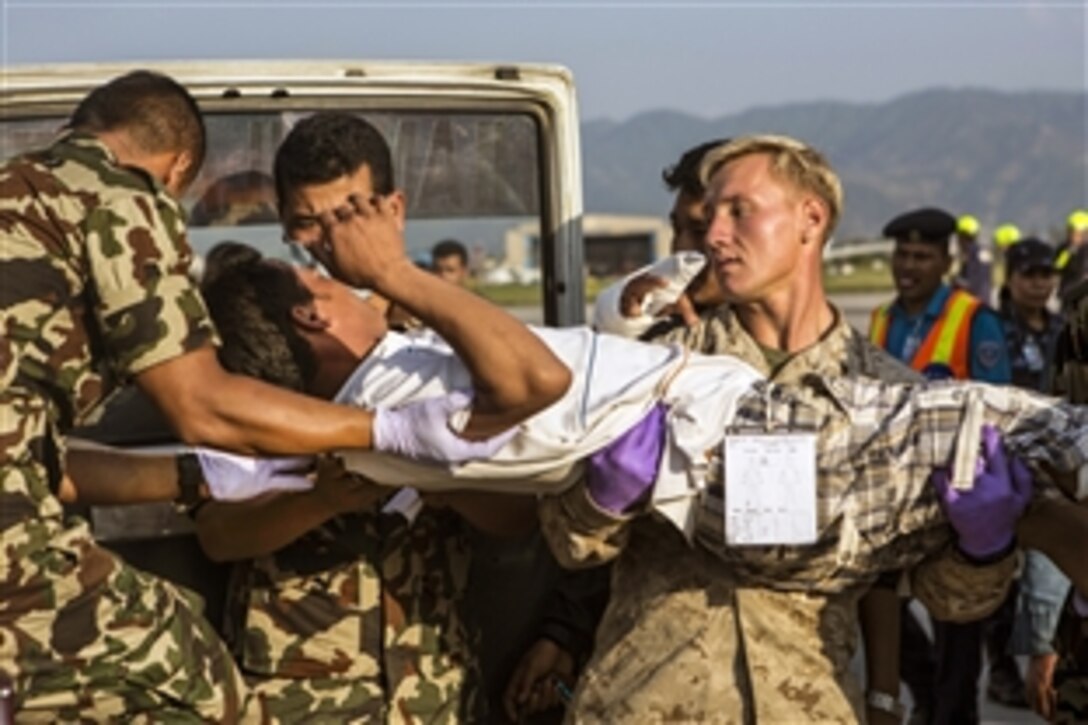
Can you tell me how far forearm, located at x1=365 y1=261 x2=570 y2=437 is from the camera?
3.22 metres

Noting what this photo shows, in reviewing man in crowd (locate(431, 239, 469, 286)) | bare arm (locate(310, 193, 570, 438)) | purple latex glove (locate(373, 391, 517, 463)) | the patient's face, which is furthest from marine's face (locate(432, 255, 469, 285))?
bare arm (locate(310, 193, 570, 438))

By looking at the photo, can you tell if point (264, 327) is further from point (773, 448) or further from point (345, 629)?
point (773, 448)

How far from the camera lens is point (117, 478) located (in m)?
3.73

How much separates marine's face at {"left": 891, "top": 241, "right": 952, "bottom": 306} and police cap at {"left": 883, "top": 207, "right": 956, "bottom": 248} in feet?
0.12

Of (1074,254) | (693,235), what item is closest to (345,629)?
(693,235)

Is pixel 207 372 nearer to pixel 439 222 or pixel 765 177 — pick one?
pixel 765 177

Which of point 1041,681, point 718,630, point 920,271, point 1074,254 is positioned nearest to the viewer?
point 718,630

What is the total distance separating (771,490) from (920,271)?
4897 mm

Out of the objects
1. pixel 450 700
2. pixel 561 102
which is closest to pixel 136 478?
pixel 450 700

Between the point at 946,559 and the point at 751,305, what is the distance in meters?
0.69

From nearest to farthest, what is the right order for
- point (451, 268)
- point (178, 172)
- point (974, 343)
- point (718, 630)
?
point (718, 630) < point (178, 172) < point (974, 343) < point (451, 268)

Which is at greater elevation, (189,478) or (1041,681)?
(189,478)

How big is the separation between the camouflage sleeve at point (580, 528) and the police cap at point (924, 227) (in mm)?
4746

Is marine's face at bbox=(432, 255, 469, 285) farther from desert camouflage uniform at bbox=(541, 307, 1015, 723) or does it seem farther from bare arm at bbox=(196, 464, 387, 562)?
desert camouflage uniform at bbox=(541, 307, 1015, 723)
